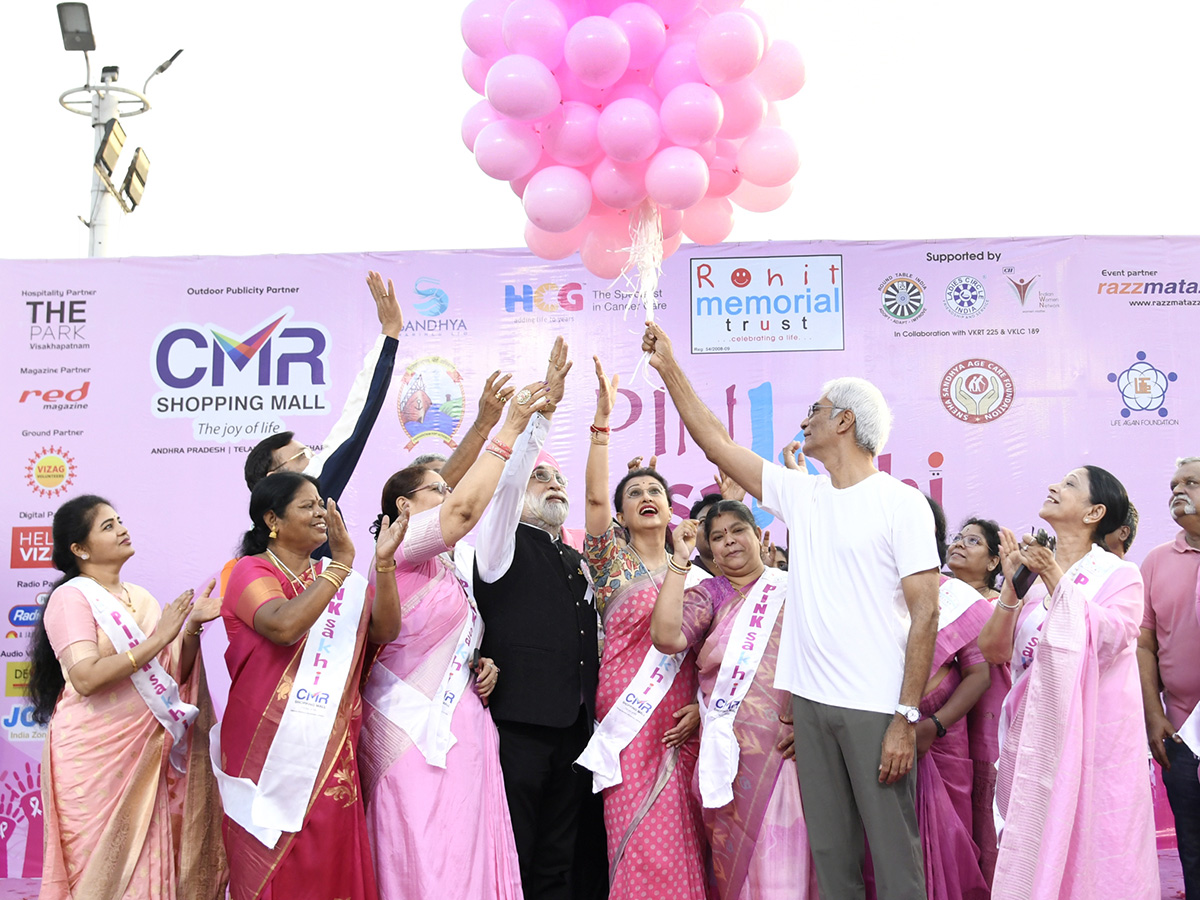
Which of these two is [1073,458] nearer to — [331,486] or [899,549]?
[899,549]

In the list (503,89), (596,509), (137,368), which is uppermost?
(503,89)

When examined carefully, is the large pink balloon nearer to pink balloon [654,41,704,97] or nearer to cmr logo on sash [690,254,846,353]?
pink balloon [654,41,704,97]

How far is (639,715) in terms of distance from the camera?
306 cm

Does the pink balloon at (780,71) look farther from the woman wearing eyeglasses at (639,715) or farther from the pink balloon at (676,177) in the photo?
the woman wearing eyeglasses at (639,715)

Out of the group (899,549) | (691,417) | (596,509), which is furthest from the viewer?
(596,509)

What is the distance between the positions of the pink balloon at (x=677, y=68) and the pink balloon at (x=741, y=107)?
94 mm

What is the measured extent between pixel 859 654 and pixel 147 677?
203 centimetres

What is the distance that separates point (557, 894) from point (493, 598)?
0.86 metres

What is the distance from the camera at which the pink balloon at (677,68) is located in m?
2.90

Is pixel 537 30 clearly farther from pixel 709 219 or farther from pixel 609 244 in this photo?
pixel 709 219

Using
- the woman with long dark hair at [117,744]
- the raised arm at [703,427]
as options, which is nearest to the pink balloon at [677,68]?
the raised arm at [703,427]

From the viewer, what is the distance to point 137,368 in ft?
17.1

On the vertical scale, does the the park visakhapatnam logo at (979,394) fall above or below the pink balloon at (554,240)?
below

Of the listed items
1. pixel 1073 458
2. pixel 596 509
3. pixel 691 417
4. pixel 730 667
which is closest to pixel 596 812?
pixel 730 667
